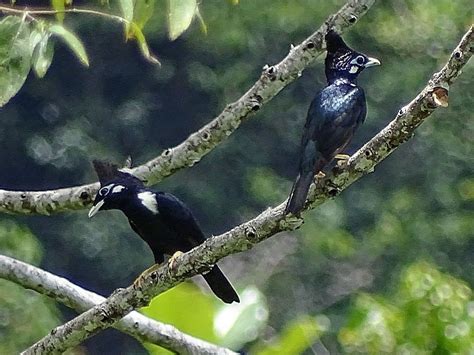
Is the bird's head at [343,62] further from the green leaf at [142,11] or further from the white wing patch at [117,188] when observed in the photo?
the white wing patch at [117,188]

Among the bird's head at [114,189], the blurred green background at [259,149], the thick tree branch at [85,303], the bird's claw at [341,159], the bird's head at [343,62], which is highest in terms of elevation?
the bird's head at [343,62]

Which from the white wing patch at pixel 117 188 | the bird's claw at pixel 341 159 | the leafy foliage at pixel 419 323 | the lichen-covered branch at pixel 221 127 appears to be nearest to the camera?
the bird's claw at pixel 341 159

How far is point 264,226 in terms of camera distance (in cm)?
267

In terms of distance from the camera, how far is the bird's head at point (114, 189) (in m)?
3.05

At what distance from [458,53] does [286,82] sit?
2.60ft

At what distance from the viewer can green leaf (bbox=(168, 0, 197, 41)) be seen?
258 cm

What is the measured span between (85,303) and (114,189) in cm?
40

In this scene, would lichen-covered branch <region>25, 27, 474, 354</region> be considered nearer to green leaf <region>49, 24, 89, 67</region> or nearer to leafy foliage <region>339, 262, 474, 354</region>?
green leaf <region>49, 24, 89, 67</region>

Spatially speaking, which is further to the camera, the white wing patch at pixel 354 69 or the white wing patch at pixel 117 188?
the white wing patch at pixel 117 188

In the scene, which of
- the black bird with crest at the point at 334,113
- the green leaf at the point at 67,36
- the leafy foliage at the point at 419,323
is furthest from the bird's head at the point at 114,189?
the leafy foliage at the point at 419,323

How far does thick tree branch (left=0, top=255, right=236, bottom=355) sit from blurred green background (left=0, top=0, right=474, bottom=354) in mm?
8970

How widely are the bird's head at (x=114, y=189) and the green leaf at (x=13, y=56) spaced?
436 millimetres

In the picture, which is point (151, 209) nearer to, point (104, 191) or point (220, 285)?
point (104, 191)

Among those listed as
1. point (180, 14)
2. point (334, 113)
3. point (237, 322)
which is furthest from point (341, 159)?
point (237, 322)
